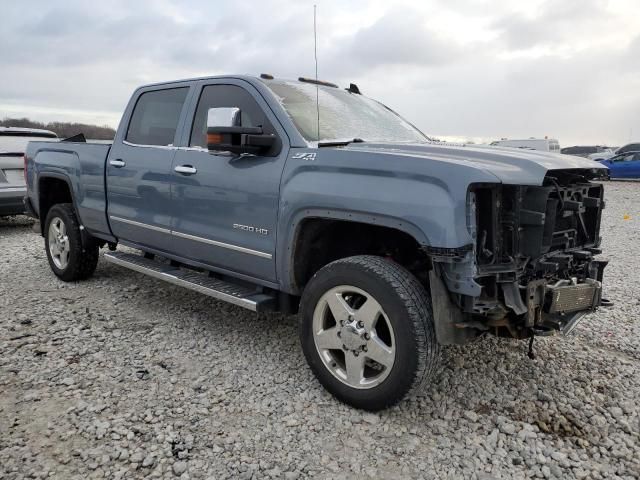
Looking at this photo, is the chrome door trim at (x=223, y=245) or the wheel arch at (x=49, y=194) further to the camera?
the wheel arch at (x=49, y=194)

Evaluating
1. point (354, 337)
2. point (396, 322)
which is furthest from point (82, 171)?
→ point (396, 322)

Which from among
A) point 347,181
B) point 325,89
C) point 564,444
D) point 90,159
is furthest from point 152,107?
point 564,444

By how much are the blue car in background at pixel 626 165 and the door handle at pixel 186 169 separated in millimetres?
21127

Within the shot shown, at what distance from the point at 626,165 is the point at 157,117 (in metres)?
21.5

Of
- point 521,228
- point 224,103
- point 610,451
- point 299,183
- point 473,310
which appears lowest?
point 610,451

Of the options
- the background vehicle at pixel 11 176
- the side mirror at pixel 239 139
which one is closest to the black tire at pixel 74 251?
the side mirror at pixel 239 139

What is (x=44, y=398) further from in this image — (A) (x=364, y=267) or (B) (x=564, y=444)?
(B) (x=564, y=444)

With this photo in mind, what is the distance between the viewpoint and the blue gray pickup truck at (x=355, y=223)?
9.25ft

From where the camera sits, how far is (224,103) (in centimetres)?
412

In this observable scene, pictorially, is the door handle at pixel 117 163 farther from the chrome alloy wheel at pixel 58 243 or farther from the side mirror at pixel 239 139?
the side mirror at pixel 239 139

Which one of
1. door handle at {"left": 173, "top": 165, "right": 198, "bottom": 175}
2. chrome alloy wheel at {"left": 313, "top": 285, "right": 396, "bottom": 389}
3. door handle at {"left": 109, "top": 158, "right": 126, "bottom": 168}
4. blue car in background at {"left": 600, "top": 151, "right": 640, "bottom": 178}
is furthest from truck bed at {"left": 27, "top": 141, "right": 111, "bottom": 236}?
blue car in background at {"left": 600, "top": 151, "right": 640, "bottom": 178}

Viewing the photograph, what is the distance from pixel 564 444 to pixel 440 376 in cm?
92

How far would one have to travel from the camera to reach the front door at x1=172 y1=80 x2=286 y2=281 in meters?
3.56

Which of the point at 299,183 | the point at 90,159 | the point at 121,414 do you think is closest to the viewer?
the point at 121,414
